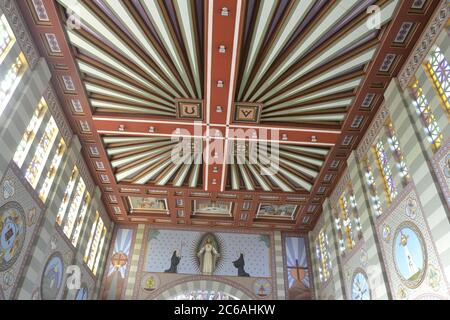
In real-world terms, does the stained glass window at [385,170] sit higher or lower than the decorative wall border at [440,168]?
higher

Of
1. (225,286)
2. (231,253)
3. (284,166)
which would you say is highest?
(284,166)

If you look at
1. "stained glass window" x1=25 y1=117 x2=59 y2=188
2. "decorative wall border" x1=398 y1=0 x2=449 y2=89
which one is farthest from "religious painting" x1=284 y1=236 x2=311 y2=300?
"stained glass window" x1=25 y1=117 x2=59 y2=188

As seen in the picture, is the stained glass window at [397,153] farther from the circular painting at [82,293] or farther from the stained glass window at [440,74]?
the circular painting at [82,293]

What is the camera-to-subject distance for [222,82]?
33.7ft

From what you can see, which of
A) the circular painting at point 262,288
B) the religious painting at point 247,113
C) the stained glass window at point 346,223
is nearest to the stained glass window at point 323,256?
the stained glass window at point 346,223

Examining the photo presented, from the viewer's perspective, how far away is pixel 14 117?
8484 mm

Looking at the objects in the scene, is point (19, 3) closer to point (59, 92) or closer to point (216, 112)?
point (59, 92)

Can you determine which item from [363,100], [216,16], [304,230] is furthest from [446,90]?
[304,230]

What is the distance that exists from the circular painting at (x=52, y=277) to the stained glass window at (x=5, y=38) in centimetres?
638

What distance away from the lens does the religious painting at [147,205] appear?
55.8 feet

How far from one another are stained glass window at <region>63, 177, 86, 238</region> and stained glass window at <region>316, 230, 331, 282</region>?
33.6 feet

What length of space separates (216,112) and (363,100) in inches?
175

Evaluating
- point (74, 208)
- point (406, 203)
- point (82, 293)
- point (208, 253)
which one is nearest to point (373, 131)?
point (406, 203)

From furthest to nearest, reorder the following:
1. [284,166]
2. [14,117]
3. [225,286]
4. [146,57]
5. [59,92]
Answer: [225,286]
[284,166]
[59,92]
[146,57]
[14,117]
